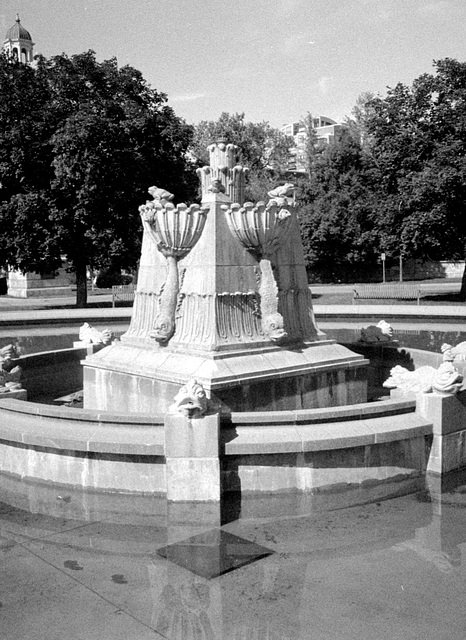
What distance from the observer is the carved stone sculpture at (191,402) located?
7129mm

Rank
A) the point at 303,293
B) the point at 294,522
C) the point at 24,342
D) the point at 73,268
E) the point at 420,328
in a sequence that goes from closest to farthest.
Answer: the point at 294,522
the point at 303,293
the point at 24,342
the point at 420,328
the point at 73,268

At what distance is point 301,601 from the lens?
17.3 ft

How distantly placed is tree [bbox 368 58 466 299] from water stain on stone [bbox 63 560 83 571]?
2640cm

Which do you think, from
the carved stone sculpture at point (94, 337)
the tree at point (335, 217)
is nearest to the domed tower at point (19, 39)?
the tree at point (335, 217)

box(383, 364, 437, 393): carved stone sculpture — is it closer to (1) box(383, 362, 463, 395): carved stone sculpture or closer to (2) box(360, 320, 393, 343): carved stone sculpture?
(1) box(383, 362, 463, 395): carved stone sculpture

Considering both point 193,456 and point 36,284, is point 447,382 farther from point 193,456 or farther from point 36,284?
point 36,284

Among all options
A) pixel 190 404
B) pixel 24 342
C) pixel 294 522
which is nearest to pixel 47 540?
pixel 190 404

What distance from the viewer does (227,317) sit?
962 cm

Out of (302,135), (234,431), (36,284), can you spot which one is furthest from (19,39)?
(234,431)

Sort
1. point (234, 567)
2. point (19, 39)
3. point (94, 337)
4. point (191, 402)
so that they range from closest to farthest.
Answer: point (234, 567) → point (191, 402) → point (94, 337) → point (19, 39)

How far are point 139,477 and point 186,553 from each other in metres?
1.50

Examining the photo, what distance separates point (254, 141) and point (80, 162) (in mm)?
34467

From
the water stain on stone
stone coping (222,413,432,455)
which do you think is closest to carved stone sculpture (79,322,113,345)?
stone coping (222,413,432,455)

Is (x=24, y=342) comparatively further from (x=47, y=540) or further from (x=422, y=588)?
(x=422, y=588)
